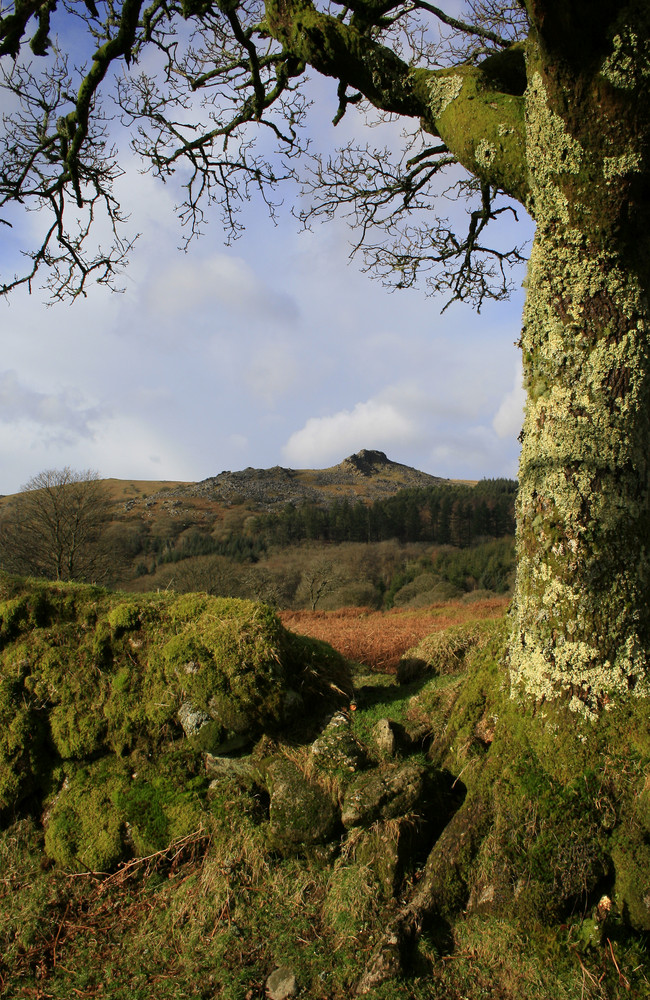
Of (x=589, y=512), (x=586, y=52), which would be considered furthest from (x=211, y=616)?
(x=586, y=52)

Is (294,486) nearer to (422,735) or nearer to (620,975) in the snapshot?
(422,735)

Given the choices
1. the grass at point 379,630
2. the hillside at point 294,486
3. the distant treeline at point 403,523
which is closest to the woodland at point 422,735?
the grass at point 379,630

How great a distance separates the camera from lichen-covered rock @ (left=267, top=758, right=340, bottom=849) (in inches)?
167

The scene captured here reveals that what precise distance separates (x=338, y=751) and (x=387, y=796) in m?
0.55

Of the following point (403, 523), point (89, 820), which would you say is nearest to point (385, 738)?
point (89, 820)

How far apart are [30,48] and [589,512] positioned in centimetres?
710

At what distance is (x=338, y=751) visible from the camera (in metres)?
4.59

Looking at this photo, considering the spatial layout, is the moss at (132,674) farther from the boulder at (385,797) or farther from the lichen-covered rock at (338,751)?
the boulder at (385,797)

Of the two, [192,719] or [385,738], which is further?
[192,719]

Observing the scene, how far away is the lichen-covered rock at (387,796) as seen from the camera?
4125 mm

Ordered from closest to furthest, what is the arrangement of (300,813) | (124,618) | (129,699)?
(300,813) → (129,699) → (124,618)

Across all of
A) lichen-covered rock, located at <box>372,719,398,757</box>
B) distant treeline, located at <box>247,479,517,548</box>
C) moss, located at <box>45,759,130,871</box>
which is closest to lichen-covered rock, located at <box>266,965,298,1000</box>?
lichen-covered rock, located at <box>372,719,398,757</box>

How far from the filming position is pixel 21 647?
18.2 ft

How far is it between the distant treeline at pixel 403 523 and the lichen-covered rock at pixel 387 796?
63947 millimetres
